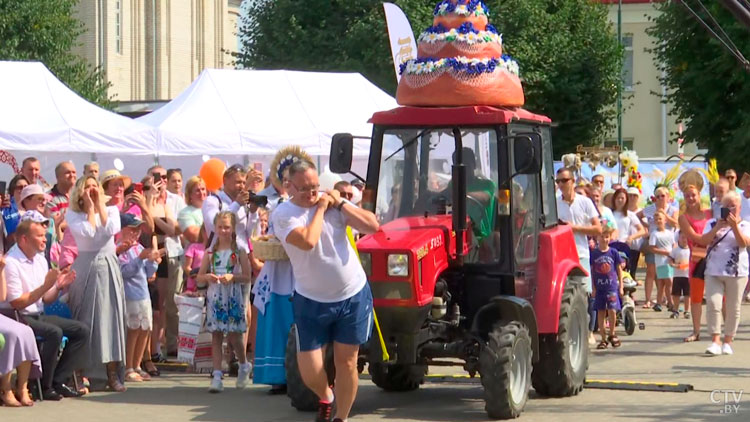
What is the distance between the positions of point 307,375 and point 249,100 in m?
12.1

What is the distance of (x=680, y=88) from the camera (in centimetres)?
3862

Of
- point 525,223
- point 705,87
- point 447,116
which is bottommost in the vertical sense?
point 525,223

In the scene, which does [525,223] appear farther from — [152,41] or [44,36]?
[152,41]

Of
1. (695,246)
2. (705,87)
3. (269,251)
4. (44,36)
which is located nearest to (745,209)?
(695,246)

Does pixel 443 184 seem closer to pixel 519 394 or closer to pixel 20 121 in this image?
pixel 519 394

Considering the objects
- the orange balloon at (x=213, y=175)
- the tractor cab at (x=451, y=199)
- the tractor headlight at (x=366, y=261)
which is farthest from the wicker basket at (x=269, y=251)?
the orange balloon at (x=213, y=175)

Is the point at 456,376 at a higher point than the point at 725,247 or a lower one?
lower

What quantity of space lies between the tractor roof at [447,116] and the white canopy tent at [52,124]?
812 cm

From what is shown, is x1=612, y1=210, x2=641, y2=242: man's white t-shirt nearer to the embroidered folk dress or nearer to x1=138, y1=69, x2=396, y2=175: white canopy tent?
x1=138, y1=69, x2=396, y2=175: white canopy tent

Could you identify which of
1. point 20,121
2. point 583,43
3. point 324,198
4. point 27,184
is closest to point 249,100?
point 20,121

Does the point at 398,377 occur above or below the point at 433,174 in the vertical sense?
below

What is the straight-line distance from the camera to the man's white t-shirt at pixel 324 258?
30.3 feet

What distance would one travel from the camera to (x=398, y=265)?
10094mm

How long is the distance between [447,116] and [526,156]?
77 centimetres
